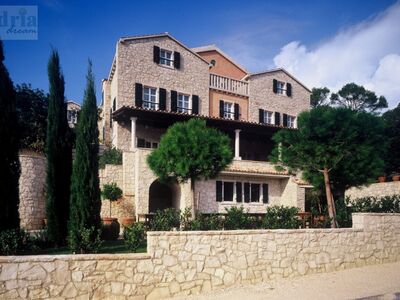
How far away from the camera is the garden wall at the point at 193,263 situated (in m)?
7.02

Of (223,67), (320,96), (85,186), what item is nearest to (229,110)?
(223,67)

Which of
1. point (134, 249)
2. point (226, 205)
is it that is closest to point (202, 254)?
point (134, 249)

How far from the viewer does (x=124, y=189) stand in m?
19.1

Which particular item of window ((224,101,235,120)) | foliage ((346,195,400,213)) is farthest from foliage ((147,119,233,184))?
window ((224,101,235,120))

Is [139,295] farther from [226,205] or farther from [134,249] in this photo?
[226,205]

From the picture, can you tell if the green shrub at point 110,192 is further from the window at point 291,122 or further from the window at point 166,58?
the window at point 291,122

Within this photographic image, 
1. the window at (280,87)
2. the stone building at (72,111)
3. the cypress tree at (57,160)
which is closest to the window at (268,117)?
the window at (280,87)

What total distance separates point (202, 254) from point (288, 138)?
7.43m

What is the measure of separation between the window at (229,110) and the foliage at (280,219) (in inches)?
655

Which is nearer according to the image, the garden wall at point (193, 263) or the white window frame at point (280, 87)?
the garden wall at point (193, 263)

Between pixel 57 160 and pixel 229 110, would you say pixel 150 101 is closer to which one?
pixel 229 110

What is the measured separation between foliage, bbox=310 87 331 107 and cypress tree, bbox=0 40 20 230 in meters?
51.9

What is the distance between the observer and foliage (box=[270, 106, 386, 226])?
13.3 m

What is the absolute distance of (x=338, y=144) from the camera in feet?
43.8
